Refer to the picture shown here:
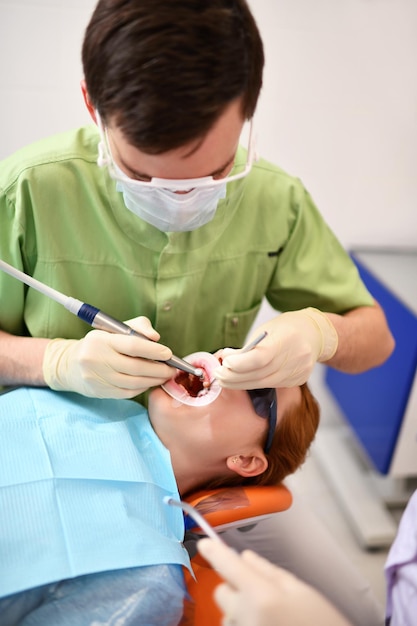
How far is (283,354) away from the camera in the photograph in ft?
4.39

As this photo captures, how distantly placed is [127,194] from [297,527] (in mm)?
1060

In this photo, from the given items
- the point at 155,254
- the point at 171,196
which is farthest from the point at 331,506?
the point at 171,196

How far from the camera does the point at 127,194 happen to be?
1.27 metres

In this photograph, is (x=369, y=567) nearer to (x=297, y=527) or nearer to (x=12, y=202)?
(x=297, y=527)

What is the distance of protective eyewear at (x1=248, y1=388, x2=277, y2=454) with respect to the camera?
1.46 meters

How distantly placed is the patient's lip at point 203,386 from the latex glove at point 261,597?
560 mm

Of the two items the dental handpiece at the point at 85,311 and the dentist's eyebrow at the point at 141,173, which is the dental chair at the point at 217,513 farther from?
the dentist's eyebrow at the point at 141,173

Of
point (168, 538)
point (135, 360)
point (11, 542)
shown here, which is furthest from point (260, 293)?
point (11, 542)

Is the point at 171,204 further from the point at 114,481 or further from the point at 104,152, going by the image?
the point at 114,481

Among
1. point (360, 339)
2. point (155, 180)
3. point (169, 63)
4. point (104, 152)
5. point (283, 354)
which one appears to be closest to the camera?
point (169, 63)

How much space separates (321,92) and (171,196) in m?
1.34

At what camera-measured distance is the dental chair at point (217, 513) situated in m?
1.24

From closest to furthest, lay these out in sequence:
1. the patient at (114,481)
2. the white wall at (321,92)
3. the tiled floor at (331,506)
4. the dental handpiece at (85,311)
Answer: the patient at (114,481) < the dental handpiece at (85,311) < the white wall at (321,92) < the tiled floor at (331,506)

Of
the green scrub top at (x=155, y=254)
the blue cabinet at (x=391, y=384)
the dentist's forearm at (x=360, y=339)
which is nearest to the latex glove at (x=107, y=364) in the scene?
the green scrub top at (x=155, y=254)
